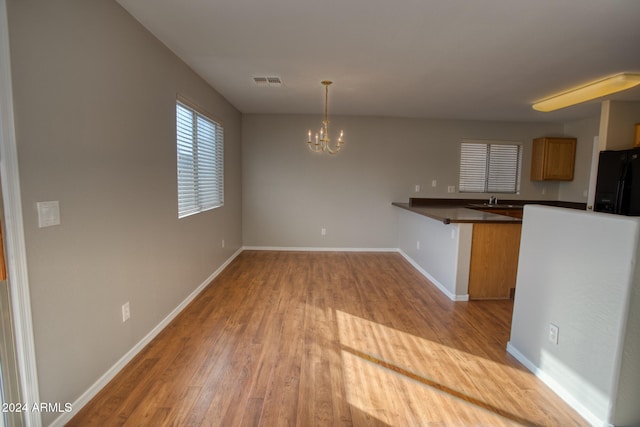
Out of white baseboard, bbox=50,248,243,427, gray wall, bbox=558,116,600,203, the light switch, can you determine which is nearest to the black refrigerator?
gray wall, bbox=558,116,600,203

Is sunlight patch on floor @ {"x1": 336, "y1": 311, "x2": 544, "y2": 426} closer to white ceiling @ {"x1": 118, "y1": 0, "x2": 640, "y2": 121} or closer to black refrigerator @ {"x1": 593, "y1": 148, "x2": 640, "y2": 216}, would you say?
white ceiling @ {"x1": 118, "y1": 0, "x2": 640, "y2": 121}

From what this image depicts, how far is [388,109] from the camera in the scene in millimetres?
4914

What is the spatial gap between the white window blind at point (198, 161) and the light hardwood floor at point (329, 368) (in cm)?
110

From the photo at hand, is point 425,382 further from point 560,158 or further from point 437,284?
point 560,158

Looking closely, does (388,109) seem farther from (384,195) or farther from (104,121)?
(104,121)

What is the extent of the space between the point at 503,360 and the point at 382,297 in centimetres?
137

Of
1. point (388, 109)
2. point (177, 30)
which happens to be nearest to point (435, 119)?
point (388, 109)

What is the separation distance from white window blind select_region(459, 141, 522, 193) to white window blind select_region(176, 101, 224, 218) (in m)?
4.22

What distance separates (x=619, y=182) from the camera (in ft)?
12.9

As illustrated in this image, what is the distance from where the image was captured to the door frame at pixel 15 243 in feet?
4.31

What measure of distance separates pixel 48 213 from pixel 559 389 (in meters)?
3.02

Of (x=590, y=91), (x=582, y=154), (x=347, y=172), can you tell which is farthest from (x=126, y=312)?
(x=582, y=154)

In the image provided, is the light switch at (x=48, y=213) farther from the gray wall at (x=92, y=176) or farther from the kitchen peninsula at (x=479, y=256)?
the kitchen peninsula at (x=479, y=256)

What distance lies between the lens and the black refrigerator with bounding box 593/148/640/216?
3.79 m
